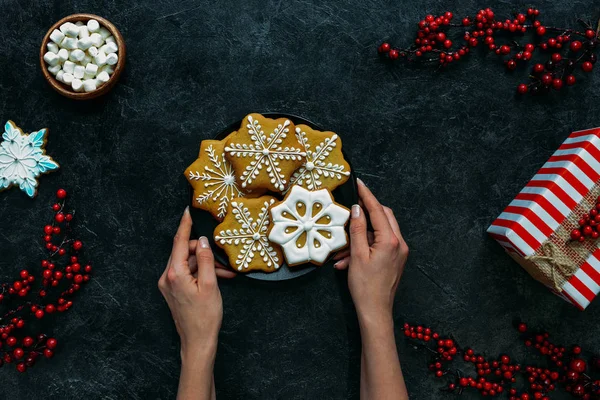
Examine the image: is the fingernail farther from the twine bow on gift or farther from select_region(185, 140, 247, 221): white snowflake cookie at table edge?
the twine bow on gift

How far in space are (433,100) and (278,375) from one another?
1.22m

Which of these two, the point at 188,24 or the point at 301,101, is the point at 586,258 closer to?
the point at 301,101

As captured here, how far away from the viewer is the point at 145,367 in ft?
6.24

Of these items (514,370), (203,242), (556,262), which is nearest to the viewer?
(556,262)

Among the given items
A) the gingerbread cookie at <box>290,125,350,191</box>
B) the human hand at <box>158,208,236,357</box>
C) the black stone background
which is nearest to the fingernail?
the human hand at <box>158,208,236,357</box>

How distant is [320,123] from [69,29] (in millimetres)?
971

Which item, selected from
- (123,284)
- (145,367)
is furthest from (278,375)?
(123,284)

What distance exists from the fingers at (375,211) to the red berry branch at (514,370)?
430 mm

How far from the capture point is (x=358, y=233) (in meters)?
1.70

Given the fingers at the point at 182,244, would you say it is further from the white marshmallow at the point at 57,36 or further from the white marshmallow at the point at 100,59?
the white marshmallow at the point at 57,36

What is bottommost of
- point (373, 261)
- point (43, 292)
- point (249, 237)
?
point (43, 292)

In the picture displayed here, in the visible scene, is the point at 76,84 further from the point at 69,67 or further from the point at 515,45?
the point at 515,45

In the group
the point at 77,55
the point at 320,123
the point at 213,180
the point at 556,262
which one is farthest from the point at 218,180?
the point at 556,262

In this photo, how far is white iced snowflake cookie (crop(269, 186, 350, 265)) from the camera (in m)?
1.67
